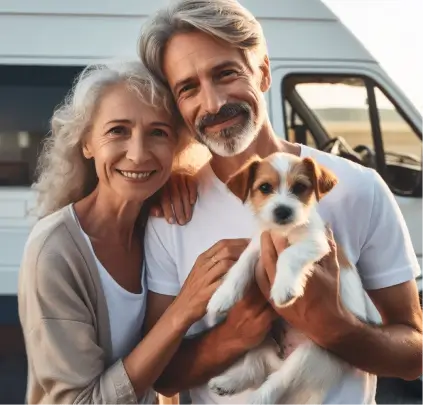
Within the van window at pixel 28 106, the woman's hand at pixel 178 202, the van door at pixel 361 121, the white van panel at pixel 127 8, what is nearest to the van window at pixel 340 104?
the van door at pixel 361 121

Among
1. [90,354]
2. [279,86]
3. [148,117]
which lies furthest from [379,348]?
[279,86]

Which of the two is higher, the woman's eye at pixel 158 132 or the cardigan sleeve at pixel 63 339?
the woman's eye at pixel 158 132

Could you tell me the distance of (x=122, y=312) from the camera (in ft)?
6.57

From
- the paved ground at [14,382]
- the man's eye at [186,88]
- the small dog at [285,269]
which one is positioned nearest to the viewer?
the small dog at [285,269]

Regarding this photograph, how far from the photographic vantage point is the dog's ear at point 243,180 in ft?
6.56

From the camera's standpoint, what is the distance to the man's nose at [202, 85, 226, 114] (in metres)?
1.95

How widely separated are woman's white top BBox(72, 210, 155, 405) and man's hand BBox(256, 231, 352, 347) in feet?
1.37

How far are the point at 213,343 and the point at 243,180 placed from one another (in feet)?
1.68

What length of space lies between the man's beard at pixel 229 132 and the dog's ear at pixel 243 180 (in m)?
0.06

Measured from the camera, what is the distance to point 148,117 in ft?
6.59

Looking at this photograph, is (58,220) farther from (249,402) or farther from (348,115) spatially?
(348,115)

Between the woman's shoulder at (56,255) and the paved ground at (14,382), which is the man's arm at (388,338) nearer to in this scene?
the woman's shoulder at (56,255)

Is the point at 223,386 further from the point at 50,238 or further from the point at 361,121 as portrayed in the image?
the point at 361,121

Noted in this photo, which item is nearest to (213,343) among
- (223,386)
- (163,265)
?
(223,386)
